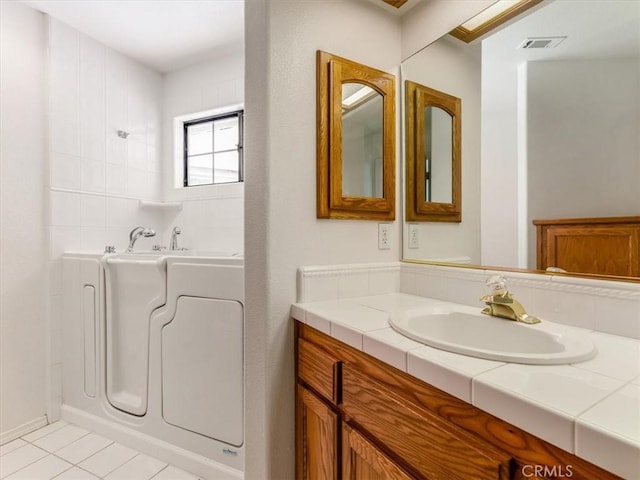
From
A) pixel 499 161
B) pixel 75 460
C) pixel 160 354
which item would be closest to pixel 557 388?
pixel 499 161

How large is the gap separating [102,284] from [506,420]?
6.94 ft

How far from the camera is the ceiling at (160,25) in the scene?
1.94 metres

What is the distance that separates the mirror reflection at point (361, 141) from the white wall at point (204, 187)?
1285 mm

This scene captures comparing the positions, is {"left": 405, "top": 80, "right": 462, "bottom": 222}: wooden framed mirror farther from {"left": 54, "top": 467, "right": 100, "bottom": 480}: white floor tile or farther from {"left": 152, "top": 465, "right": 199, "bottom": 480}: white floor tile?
{"left": 54, "top": 467, "right": 100, "bottom": 480}: white floor tile

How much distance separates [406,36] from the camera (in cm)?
148

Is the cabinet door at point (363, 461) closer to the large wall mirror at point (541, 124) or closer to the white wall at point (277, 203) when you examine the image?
the white wall at point (277, 203)

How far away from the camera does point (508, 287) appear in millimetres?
1068

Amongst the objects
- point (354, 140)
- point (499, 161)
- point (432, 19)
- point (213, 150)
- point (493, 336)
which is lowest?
point (493, 336)

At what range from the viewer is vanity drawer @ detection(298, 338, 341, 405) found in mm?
946

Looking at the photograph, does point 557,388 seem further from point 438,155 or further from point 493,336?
point 438,155

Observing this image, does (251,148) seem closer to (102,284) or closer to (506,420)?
(506,420)

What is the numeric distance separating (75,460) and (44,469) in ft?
0.41

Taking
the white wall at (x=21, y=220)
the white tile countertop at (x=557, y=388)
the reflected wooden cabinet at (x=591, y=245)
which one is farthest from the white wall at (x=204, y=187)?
the reflected wooden cabinet at (x=591, y=245)

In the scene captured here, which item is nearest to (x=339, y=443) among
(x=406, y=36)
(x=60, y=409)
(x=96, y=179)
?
(x=406, y=36)
